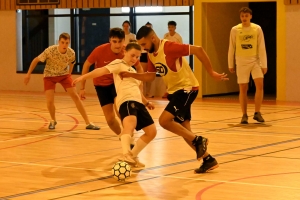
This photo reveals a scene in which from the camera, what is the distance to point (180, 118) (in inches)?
320

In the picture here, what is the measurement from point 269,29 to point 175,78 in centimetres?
1288

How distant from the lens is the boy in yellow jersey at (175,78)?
7.95 m

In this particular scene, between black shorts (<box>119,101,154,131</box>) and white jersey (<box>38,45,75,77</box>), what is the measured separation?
15.0ft

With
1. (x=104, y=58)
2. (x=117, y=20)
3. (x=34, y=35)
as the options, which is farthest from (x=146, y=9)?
(x=104, y=58)

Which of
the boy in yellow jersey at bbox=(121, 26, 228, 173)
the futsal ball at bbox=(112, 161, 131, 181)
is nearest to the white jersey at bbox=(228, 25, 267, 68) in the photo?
the boy in yellow jersey at bbox=(121, 26, 228, 173)

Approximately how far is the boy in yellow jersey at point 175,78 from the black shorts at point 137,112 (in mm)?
235

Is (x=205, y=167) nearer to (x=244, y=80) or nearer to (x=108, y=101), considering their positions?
(x=108, y=101)

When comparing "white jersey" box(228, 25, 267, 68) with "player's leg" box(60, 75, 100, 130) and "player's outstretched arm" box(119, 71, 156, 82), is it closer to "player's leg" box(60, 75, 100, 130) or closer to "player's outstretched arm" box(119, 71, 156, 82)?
"player's leg" box(60, 75, 100, 130)

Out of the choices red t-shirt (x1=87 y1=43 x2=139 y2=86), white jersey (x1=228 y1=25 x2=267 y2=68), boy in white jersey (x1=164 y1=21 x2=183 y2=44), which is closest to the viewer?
red t-shirt (x1=87 y1=43 x2=139 y2=86)

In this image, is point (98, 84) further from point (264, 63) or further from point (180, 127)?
point (264, 63)

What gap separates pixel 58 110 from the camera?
1587 centimetres

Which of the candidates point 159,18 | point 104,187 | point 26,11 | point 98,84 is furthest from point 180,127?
point 26,11

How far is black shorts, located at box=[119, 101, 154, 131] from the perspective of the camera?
26.4 ft

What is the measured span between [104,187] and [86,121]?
524cm
